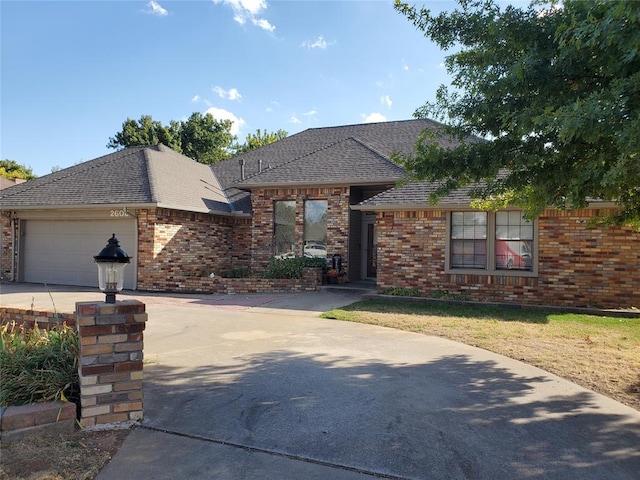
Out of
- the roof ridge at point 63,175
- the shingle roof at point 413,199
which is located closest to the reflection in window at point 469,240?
the shingle roof at point 413,199

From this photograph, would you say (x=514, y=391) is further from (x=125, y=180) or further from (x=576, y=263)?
(x=125, y=180)

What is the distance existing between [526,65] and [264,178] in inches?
498

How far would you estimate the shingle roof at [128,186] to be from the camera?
48.5ft

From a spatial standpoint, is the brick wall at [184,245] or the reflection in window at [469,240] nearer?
the reflection in window at [469,240]

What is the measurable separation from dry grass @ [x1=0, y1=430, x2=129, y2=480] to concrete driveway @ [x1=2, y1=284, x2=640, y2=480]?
14 centimetres

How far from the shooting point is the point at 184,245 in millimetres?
15477

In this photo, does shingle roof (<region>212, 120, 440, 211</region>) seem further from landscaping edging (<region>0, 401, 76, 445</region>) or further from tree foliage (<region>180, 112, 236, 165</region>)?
tree foliage (<region>180, 112, 236, 165</region>)

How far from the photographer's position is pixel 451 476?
3.23 meters

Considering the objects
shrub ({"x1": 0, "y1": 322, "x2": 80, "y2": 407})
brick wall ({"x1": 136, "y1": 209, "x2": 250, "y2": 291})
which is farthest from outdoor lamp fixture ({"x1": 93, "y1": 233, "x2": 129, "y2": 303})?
brick wall ({"x1": 136, "y1": 209, "x2": 250, "y2": 291})

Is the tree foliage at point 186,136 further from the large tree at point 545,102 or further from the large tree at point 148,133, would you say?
the large tree at point 545,102

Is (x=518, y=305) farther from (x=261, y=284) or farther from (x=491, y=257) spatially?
(x=261, y=284)

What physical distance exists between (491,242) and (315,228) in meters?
6.05

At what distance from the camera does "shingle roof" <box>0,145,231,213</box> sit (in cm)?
1479

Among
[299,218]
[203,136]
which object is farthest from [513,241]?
[203,136]
